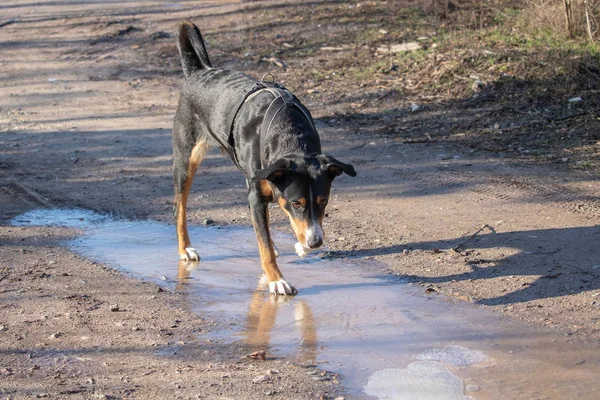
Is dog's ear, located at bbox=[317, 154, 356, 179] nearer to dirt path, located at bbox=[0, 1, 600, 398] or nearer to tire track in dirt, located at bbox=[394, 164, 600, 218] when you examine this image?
dirt path, located at bbox=[0, 1, 600, 398]

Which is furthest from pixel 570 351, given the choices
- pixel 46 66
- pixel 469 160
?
pixel 46 66

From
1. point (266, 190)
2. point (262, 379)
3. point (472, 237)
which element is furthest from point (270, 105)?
point (262, 379)

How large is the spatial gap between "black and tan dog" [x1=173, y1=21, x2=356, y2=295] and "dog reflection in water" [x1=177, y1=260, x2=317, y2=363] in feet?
0.39

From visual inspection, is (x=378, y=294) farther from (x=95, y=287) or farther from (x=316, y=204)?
(x=95, y=287)

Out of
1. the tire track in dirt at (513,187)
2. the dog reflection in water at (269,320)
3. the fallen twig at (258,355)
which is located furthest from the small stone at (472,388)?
the tire track in dirt at (513,187)

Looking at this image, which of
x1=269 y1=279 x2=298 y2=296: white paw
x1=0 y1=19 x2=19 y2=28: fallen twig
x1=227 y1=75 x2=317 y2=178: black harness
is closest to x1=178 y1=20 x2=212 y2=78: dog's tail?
x1=227 y1=75 x2=317 y2=178: black harness

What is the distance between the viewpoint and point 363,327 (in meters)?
5.33

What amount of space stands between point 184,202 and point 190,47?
151cm

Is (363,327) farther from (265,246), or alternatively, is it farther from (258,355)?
(265,246)

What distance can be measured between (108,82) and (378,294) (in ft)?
29.5

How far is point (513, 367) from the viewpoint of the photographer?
4.66m

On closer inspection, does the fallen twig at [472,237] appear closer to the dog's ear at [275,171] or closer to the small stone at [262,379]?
the dog's ear at [275,171]

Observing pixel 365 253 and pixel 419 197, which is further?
pixel 419 197

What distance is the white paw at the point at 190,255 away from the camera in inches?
261
